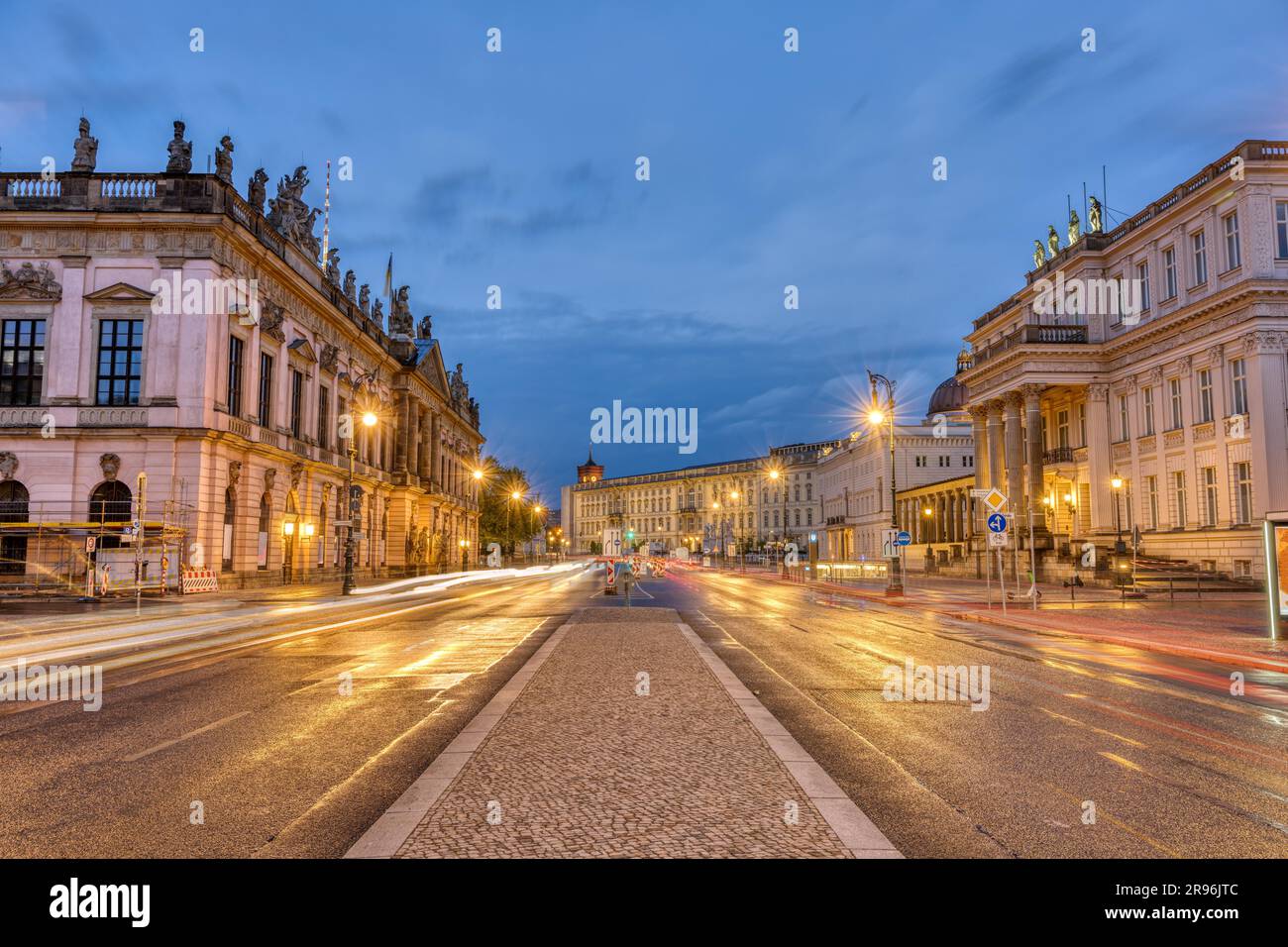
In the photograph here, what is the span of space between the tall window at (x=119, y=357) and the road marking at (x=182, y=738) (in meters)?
32.6

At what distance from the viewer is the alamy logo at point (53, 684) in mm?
10453

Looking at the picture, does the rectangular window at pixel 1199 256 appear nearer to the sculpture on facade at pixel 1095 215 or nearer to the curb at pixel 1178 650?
the sculpture on facade at pixel 1095 215

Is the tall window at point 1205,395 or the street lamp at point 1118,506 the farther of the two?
the street lamp at point 1118,506

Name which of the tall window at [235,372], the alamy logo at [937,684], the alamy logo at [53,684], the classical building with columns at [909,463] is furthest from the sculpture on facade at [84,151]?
the classical building with columns at [909,463]

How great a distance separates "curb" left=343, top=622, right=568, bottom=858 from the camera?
4.55 meters


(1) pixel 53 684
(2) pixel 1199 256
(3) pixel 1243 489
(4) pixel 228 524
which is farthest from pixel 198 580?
(2) pixel 1199 256

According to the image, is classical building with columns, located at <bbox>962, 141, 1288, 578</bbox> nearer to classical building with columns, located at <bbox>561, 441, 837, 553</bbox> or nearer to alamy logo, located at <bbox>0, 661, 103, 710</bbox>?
alamy logo, located at <bbox>0, 661, 103, 710</bbox>

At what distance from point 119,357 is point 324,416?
17.3 metres

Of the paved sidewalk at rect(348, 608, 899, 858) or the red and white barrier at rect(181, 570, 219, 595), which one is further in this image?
the red and white barrier at rect(181, 570, 219, 595)

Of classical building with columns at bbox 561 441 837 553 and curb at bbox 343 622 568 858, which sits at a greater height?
classical building with columns at bbox 561 441 837 553
